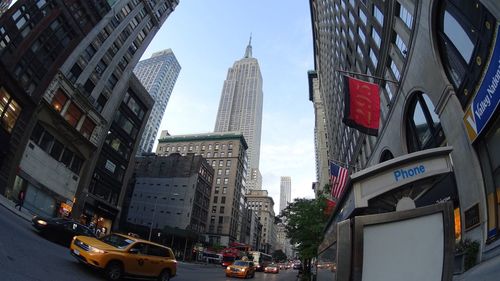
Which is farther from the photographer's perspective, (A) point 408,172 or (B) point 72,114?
(B) point 72,114

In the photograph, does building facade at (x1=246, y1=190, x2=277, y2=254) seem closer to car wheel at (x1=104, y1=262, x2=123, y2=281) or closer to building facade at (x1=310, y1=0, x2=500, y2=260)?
building facade at (x1=310, y1=0, x2=500, y2=260)

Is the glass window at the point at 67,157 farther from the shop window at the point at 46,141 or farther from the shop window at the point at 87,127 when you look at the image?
the shop window at the point at 87,127

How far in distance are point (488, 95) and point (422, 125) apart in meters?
7.48

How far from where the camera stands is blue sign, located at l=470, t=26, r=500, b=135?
1006cm

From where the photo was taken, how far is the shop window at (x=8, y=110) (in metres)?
29.3

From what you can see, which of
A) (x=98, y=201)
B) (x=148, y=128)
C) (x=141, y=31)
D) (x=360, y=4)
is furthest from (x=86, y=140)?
(x=148, y=128)

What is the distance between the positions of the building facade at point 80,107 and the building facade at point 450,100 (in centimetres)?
3184

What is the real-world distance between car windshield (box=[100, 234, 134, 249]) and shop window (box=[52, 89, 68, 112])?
28836 millimetres

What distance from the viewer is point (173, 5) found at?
6297 cm

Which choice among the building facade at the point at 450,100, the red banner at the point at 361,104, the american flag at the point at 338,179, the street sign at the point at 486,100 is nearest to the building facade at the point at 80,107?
the american flag at the point at 338,179

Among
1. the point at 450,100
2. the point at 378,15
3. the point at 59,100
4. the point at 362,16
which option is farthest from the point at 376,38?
the point at 59,100

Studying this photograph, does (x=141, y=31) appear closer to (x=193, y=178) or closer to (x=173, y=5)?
(x=173, y=5)

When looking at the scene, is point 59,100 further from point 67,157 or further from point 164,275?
point 164,275

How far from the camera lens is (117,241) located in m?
12.4
